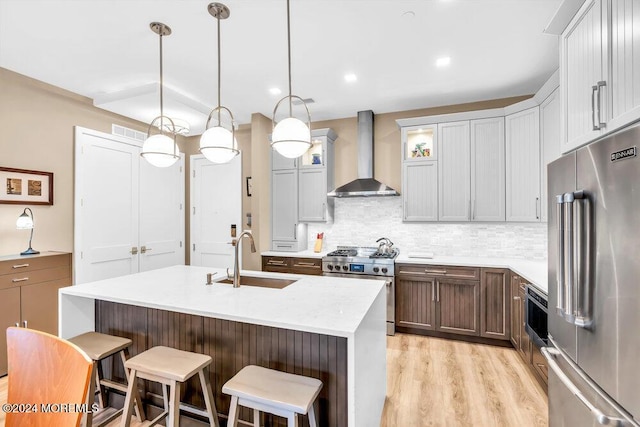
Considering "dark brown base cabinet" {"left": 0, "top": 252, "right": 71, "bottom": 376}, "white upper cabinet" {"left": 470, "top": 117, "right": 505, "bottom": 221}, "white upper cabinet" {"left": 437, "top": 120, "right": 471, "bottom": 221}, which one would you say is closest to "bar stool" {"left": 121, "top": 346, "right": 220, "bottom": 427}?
"dark brown base cabinet" {"left": 0, "top": 252, "right": 71, "bottom": 376}

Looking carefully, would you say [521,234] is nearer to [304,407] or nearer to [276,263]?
[276,263]

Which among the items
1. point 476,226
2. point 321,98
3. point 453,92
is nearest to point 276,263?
point 321,98

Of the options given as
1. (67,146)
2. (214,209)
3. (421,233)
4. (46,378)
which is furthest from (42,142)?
(421,233)

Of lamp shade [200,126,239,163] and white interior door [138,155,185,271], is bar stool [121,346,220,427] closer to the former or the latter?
lamp shade [200,126,239,163]

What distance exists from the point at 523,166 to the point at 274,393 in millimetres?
3358

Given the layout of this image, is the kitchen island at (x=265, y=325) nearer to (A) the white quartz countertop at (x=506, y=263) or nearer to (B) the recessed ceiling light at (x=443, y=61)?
(A) the white quartz countertop at (x=506, y=263)

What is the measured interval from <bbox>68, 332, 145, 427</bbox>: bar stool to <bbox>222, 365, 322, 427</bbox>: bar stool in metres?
0.99

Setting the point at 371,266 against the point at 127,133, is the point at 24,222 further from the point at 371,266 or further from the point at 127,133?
the point at 371,266

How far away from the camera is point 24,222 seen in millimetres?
2873

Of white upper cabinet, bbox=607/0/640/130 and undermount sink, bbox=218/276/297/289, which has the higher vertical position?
white upper cabinet, bbox=607/0/640/130

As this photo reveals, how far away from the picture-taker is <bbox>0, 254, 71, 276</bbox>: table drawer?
265 centimetres

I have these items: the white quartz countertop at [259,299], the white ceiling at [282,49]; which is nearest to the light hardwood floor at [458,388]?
the white quartz countertop at [259,299]

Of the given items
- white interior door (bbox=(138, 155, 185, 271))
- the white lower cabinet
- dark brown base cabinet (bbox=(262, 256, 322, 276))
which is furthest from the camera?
white interior door (bbox=(138, 155, 185, 271))

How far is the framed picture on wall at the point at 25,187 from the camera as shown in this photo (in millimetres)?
2922
